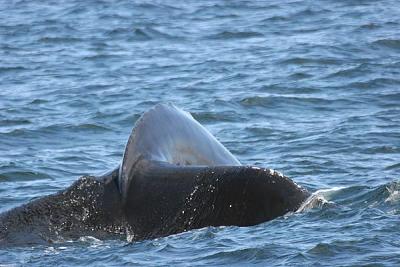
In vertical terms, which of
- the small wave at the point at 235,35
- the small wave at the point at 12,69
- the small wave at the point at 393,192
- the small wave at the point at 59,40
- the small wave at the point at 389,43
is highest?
the small wave at the point at 393,192

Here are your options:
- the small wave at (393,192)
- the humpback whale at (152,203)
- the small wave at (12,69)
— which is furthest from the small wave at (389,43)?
the humpback whale at (152,203)

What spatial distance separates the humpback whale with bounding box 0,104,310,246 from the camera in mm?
7270

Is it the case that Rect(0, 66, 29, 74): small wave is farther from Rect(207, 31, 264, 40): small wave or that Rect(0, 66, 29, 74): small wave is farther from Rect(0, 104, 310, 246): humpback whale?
Rect(0, 104, 310, 246): humpback whale

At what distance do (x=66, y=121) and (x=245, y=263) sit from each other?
8879 millimetres

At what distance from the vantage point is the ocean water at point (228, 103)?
8.24 m

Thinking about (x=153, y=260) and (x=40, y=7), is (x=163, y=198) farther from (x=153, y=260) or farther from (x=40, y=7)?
(x=40, y=7)

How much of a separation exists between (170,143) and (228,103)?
9549 mm

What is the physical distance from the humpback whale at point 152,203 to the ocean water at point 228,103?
0.14 m

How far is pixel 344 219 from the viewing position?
8969 millimetres

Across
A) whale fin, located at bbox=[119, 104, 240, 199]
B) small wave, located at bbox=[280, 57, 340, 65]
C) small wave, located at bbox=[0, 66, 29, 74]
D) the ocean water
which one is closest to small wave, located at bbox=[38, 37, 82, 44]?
the ocean water

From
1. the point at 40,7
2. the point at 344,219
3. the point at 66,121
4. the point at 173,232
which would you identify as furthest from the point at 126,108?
the point at 40,7

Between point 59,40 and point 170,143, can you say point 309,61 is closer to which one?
point 59,40

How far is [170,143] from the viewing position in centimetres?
805

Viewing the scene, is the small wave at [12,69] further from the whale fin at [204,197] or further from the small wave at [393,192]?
the whale fin at [204,197]
